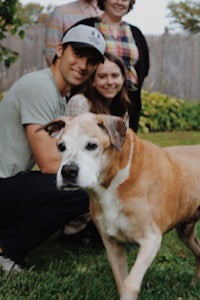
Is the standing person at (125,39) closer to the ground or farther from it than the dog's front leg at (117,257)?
farther from it

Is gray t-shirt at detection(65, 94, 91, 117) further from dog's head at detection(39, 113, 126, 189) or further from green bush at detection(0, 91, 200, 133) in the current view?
green bush at detection(0, 91, 200, 133)

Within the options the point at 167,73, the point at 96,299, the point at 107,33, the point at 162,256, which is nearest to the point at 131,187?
the point at 96,299

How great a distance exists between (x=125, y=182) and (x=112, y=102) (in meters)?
1.42

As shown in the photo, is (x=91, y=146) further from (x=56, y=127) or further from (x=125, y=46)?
(x=125, y=46)

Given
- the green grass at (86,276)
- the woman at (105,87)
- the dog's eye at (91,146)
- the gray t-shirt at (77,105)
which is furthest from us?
the woman at (105,87)

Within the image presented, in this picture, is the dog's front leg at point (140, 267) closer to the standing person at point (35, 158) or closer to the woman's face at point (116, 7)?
the standing person at point (35, 158)

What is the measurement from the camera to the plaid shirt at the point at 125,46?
219 inches

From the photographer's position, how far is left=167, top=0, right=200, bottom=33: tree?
34.2 metres

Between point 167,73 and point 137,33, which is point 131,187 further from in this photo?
point 167,73

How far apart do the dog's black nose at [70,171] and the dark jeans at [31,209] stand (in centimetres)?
105

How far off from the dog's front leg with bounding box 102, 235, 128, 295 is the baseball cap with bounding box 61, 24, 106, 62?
4.40ft

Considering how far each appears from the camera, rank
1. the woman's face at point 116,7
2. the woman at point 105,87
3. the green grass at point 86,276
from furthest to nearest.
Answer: the woman's face at point 116,7
the woman at point 105,87
the green grass at point 86,276

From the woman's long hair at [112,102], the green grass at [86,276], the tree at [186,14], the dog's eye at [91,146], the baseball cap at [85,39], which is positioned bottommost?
the tree at [186,14]

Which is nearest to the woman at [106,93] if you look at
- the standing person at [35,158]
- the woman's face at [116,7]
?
the standing person at [35,158]
